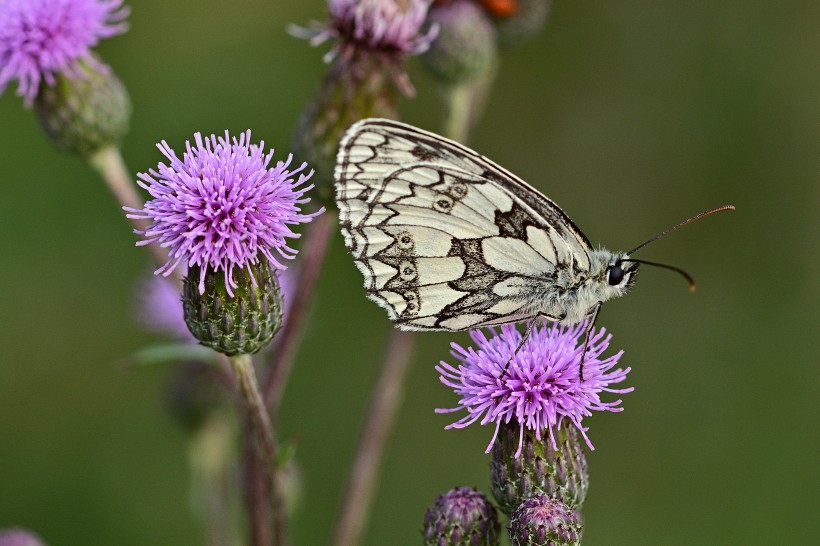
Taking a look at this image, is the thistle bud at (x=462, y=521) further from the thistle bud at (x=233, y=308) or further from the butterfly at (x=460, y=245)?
the thistle bud at (x=233, y=308)

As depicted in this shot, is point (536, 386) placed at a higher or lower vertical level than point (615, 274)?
lower

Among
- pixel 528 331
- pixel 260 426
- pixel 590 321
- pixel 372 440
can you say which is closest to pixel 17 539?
pixel 260 426

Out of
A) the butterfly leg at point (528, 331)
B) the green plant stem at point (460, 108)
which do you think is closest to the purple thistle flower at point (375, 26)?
the green plant stem at point (460, 108)

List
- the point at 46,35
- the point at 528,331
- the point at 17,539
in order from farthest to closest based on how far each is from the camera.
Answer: the point at 46,35
the point at 17,539
the point at 528,331

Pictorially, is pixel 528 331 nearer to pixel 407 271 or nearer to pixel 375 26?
pixel 407 271

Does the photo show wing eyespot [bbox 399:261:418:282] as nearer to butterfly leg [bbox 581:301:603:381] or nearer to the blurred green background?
butterfly leg [bbox 581:301:603:381]

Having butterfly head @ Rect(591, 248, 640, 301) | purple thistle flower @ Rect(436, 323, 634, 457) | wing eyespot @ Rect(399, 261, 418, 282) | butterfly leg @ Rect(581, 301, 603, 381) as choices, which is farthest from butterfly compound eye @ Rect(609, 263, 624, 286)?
wing eyespot @ Rect(399, 261, 418, 282)

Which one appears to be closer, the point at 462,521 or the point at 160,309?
the point at 462,521
